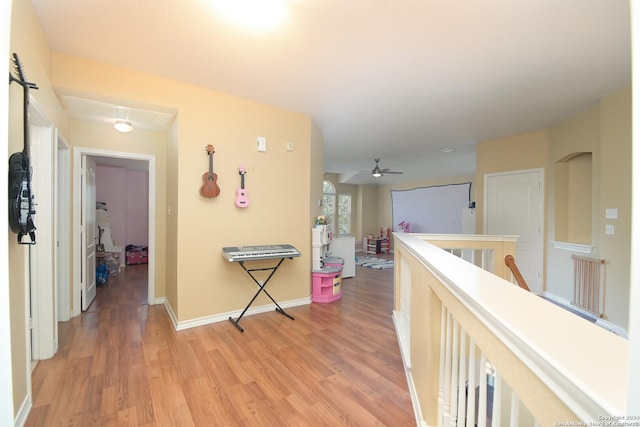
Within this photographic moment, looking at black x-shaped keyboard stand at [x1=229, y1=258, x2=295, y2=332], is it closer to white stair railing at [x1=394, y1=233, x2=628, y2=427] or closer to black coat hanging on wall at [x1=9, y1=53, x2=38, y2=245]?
black coat hanging on wall at [x1=9, y1=53, x2=38, y2=245]

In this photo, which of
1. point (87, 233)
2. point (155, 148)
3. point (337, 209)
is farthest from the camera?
point (337, 209)

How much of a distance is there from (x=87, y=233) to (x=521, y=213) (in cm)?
621

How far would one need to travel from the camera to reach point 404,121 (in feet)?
12.8

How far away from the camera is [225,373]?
2.12 meters

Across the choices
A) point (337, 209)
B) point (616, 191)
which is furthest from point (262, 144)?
point (337, 209)

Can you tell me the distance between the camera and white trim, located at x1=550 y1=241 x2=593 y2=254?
350cm

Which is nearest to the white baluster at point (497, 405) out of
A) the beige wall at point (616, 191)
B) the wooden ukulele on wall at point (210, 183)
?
the wooden ukulele on wall at point (210, 183)

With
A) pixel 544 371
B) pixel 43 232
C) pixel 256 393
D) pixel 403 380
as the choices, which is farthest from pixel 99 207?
pixel 544 371

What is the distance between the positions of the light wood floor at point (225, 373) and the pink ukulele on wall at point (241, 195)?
50.9 inches

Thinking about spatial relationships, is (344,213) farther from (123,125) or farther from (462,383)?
(462,383)

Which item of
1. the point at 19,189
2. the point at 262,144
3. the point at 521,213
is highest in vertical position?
the point at 262,144

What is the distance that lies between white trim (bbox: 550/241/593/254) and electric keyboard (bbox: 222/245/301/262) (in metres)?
3.60

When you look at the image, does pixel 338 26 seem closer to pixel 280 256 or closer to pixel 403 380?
pixel 280 256

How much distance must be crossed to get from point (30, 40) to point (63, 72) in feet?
2.24
